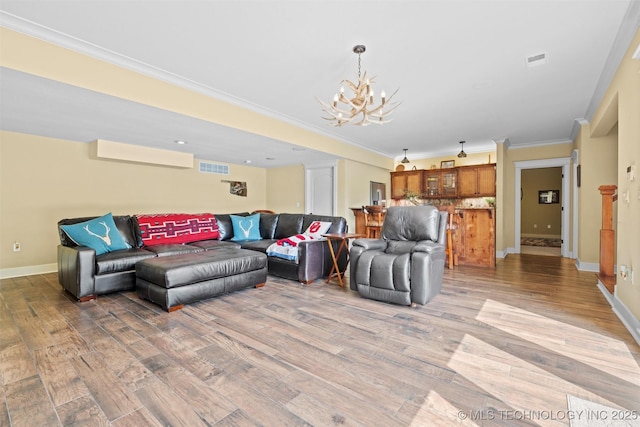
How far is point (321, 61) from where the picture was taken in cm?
297

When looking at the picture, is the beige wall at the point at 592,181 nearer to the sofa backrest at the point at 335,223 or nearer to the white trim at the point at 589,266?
the white trim at the point at 589,266

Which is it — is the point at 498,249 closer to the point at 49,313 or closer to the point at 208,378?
the point at 208,378

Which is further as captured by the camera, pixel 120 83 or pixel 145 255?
pixel 145 255

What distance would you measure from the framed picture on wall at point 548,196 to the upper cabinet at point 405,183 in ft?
15.5

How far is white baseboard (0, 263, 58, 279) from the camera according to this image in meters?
4.22

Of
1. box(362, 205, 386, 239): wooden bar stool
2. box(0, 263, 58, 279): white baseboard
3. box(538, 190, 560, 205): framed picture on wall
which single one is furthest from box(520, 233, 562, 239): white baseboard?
box(0, 263, 58, 279): white baseboard

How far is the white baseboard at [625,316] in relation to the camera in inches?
90.6

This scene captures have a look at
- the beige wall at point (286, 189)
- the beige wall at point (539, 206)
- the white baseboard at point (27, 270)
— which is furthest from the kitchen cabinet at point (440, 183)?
the white baseboard at point (27, 270)

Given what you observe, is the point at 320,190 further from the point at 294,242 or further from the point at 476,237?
the point at 476,237

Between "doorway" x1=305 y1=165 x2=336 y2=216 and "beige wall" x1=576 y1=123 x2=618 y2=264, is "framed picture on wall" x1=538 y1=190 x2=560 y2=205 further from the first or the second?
"doorway" x1=305 y1=165 x2=336 y2=216

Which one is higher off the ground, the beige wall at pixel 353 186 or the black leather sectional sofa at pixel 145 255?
the beige wall at pixel 353 186

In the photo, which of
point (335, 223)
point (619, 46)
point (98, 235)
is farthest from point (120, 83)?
point (619, 46)

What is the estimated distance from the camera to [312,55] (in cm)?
286

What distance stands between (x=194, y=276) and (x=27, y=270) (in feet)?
11.3
